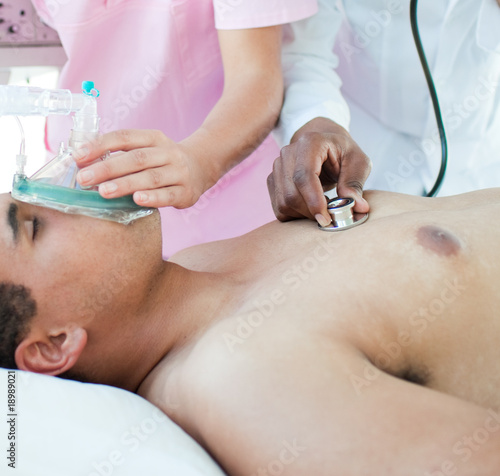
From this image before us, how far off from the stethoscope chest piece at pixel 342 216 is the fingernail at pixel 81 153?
0.48 m

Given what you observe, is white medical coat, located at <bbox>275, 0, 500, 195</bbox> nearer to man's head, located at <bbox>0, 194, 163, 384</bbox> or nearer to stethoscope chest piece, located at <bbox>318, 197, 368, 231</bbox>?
stethoscope chest piece, located at <bbox>318, 197, 368, 231</bbox>

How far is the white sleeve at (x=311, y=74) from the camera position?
5.22 ft

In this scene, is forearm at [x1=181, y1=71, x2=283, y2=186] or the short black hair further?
forearm at [x1=181, y1=71, x2=283, y2=186]

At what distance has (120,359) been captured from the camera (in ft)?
3.95

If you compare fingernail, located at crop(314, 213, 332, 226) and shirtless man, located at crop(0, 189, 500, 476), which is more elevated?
fingernail, located at crop(314, 213, 332, 226)

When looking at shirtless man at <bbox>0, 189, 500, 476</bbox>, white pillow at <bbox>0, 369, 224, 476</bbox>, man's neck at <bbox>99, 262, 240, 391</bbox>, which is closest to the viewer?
shirtless man at <bbox>0, 189, 500, 476</bbox>

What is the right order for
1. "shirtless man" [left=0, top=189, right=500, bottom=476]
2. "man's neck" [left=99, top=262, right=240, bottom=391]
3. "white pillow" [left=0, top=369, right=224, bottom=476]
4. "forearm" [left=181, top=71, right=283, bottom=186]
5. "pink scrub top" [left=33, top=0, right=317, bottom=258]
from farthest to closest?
"pink scrub top" [left=33, top=0, right=317, bottom=258] → "forearm" [left=181, top=71, right=283, bottom=186] → "man's neck" [left=99, top=262, right=240, bottom=391] → "white pillow" [left=0, top=369, right=224, bottom=476] → "shirtless man" [left=0, top=189, right=500, bottom=476]

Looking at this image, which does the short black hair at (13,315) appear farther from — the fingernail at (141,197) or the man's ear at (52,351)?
the fingernail at (141,197)

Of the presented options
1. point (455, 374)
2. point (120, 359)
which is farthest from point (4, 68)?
point (455, 374)

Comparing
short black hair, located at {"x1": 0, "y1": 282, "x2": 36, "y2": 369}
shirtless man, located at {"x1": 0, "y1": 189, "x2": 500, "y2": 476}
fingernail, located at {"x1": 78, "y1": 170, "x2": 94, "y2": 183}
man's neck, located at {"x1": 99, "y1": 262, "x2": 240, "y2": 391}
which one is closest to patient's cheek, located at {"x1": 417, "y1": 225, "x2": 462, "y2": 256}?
shirtless man, located at {"x1": 0, "y1": 189, "x2": 500, "y2": 476}

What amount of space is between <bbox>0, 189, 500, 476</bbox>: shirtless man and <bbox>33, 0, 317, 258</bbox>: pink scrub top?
551mm

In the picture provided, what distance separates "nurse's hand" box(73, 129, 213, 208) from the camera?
3.56 ft

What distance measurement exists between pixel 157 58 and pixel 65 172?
63cm

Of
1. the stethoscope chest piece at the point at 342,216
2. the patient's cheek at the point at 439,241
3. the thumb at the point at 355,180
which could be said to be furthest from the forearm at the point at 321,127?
the patient's cheek at the point at 439,241
